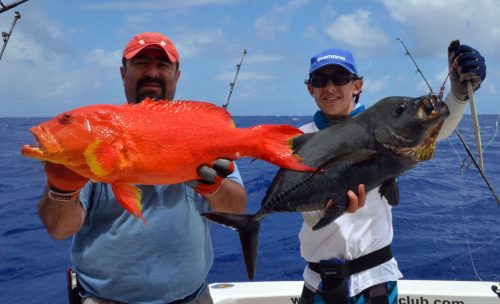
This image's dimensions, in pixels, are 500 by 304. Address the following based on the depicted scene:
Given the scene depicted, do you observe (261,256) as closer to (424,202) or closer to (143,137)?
(424,202)

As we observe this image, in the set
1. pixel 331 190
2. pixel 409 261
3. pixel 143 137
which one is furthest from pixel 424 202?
pixel 143 137

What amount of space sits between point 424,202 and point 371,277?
970 cm

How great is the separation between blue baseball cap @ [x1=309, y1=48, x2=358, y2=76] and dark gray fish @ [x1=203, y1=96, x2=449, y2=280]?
3.05 feet

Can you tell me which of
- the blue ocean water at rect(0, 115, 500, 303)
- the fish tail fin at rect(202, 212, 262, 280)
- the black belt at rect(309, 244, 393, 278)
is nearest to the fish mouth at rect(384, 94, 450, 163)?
the fish tail fin at rect(202, 212, 262, 280)

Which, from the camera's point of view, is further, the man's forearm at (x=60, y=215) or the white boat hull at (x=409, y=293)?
the white boat hull at (x=409, y=293)

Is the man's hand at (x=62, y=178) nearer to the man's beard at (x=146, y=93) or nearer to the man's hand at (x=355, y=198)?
the man's beard at (x=146, y=93)

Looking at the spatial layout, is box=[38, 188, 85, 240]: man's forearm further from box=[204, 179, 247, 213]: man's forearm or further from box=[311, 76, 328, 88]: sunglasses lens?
box=[311, 76, 328, 88]: sunglasses lens

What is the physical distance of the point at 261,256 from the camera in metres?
8.88

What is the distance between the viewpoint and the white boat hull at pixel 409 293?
458cm

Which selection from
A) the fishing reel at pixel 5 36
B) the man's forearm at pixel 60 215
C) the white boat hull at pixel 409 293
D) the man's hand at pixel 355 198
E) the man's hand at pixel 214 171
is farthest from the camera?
the fishing reel at pixel 5 36

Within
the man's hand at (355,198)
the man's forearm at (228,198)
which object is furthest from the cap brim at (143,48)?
the man's hand at (355,198)

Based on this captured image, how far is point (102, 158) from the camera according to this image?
150 cm

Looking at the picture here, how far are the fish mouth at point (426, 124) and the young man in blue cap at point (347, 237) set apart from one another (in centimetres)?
87

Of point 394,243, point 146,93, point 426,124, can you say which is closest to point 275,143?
point 426,124
